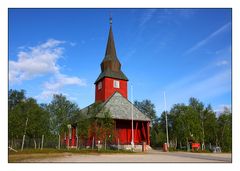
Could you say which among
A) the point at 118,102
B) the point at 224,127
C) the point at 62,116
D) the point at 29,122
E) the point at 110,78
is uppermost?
the point at 110,78

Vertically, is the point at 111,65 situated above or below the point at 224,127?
above

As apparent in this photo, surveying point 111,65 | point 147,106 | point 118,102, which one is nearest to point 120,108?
point 118,102

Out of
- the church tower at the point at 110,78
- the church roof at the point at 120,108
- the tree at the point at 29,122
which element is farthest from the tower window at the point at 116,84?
the tree at the point at 29,122

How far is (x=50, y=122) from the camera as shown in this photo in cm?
3712

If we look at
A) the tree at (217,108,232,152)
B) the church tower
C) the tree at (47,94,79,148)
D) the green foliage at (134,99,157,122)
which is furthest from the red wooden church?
the green foliage at (134,99,157,122)

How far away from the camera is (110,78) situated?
44.8m

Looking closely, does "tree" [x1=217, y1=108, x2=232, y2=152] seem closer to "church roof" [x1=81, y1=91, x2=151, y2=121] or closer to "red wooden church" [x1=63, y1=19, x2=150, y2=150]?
"red wooden church" [x1=63, y1=19, x2=150, y2=150]

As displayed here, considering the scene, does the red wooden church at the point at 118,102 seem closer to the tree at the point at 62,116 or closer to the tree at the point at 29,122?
the tree at the point at 62,116

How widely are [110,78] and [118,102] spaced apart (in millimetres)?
5605

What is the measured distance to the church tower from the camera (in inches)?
1743

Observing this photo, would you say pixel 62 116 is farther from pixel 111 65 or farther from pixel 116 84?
pixel 111 65

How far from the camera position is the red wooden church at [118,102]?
3906cm

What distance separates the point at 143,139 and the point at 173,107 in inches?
786
